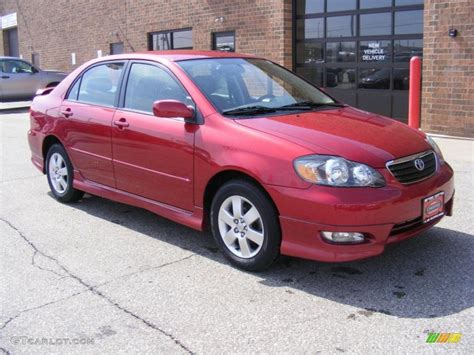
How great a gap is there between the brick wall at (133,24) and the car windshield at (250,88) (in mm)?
8278

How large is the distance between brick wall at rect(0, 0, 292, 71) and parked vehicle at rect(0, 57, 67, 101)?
2534mm

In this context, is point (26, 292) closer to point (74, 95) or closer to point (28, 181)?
point (74, 95)

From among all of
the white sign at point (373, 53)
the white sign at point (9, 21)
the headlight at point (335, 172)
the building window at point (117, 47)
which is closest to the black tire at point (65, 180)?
the headlight at point (335, 172)

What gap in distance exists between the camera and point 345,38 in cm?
1241

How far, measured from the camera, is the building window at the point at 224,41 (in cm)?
1496

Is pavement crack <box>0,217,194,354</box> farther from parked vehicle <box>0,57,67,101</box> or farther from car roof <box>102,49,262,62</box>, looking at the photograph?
parked vehicle <box>0,57,67,101</box>

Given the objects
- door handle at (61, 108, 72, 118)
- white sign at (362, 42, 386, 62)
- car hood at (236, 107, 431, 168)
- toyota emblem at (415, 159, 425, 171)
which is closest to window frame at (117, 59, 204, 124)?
car hood at (236, 107, 431, 168)

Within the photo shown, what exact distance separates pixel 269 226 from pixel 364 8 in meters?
9.11

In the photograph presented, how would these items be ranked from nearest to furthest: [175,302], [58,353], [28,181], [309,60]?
[58,353] → [175,302] → [28,181] → [309,60]

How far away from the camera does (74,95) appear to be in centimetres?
614

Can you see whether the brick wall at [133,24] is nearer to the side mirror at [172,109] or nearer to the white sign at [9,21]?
the white sign at [9,21]

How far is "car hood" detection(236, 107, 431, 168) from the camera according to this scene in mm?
3945

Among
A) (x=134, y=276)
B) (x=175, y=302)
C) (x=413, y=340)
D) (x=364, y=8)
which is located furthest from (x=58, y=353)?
(x=364, y=8)

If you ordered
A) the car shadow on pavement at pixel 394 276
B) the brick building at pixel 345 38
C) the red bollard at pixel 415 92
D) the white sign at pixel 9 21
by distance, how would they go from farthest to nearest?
the white sign at pixel 9 21, the brick building at pixel 345 38, the red bollard at pixel 415 92, the car shadow on pavement at pixel 394 276
